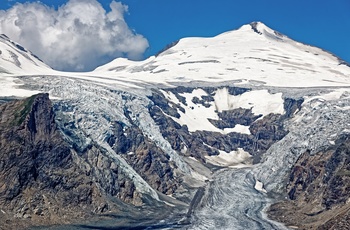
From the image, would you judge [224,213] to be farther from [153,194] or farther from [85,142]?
[85,142]

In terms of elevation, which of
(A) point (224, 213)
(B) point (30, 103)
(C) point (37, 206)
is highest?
(B) point (30, 103)

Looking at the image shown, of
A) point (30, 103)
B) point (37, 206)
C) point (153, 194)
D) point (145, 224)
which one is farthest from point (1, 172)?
point (153, 194)

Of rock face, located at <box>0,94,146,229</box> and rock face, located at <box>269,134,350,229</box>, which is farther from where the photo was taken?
rock face, located at <box>269,134,350,229</box>

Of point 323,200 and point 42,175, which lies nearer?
point 42,175

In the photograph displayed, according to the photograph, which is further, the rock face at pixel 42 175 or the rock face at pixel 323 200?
the rock face at pixel 323 200

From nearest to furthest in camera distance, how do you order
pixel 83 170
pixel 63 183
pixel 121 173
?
pixel 63 183
pixel 83 170
pixel 121 173

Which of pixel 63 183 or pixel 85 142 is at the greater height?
pixel 85 142

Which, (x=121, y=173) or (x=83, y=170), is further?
(x=121, y=173)

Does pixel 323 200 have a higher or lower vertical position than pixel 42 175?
higher
